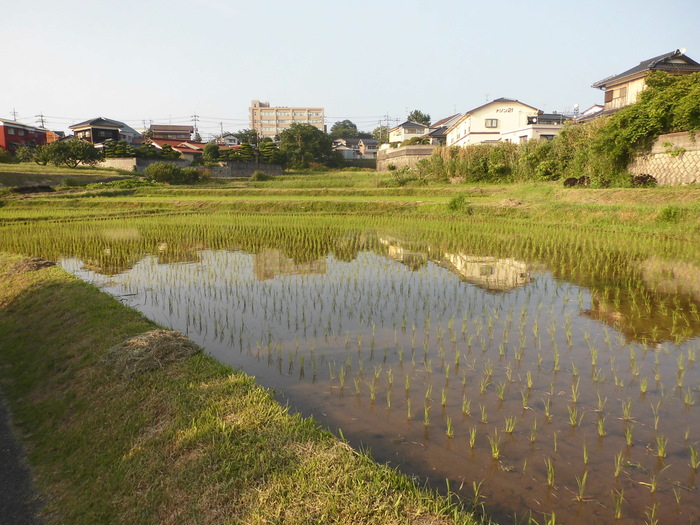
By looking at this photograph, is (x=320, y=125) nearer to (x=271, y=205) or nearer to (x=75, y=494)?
(x=271, y=205)

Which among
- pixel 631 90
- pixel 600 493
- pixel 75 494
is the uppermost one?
pixel 631 90

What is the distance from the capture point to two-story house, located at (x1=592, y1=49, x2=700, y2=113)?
23.2 metres

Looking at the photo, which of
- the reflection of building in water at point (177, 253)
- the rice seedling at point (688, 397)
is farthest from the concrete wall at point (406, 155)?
the rice seedling at point (688, 397)

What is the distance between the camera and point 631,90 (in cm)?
2483

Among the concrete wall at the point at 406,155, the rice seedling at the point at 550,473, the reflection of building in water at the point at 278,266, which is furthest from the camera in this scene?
the concrete wall at the point at 406,155

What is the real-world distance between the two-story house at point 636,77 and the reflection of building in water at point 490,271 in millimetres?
18802

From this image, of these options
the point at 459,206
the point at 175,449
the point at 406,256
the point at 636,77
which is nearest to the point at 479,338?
the point at 175,449

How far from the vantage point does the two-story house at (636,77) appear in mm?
23219

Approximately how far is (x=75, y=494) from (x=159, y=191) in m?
25.4

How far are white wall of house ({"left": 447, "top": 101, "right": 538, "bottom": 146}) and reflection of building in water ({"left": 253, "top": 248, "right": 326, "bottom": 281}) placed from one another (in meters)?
28.9

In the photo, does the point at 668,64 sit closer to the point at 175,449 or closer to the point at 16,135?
the point at 175,449

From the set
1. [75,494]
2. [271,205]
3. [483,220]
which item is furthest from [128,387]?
[271,205]

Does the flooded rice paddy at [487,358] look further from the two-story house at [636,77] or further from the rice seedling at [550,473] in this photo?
the two-story house at [636,77]

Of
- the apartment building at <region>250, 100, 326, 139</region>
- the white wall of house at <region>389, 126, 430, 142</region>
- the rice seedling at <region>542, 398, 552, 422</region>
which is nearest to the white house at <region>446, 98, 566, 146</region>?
the white wall of house at <region>389, 126, 430, 142</region>
